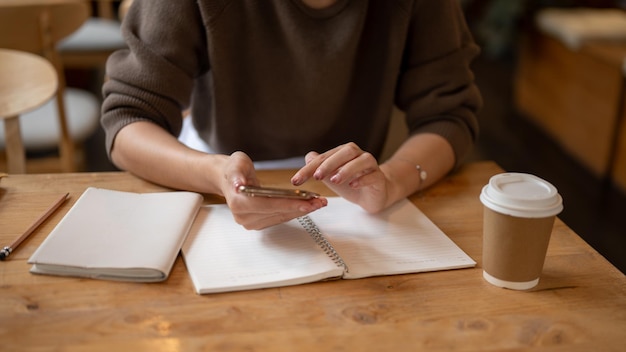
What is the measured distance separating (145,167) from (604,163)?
2274 millimetres

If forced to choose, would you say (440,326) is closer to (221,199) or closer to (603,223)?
(221,199)

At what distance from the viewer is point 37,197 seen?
1.00 meters

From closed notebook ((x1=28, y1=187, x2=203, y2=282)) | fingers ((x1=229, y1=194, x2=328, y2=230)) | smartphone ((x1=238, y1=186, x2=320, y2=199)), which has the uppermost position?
smartphone ((x1=238, y1=186, x2=320, y2=199))

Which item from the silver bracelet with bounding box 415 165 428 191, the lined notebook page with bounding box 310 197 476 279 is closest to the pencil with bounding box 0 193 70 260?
the lined notebook page with bounding box 310 197 476 279

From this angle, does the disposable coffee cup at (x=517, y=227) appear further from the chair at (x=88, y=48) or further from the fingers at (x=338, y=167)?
the chair at (x=88, y=48)

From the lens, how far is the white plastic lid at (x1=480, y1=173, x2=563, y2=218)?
76 centimetres

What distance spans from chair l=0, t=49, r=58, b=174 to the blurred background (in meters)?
0.76

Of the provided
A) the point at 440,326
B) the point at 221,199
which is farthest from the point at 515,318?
the point at 221,199

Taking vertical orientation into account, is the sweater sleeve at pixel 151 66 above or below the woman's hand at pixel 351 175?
above

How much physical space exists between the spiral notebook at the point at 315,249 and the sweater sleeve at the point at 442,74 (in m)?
0.28

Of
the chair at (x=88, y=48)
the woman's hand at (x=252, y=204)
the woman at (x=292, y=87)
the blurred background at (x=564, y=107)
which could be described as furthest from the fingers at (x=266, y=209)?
the chair at (x=88, y=48)

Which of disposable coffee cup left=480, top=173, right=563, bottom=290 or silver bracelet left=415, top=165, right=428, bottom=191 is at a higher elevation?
disposable coffee cup left=480, top=173, right=563, bottom=290

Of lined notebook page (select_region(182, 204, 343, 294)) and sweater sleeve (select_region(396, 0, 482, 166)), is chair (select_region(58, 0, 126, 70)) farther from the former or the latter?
lined notebook page (select_region(182, 204, 343, 294))

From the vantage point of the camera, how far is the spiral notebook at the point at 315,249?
805 mm
